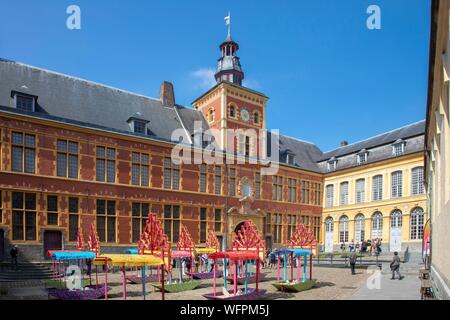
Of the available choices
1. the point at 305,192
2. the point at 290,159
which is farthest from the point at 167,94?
the point at 305,192

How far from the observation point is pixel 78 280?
17.5m

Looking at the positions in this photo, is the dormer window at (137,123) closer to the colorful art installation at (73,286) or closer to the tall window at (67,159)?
the tall window at (67,159)

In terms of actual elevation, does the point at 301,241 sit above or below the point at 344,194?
below

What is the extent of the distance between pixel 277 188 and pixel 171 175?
11495mm

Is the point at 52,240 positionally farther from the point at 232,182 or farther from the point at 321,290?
the point at 321,290

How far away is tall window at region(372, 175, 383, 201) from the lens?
3547 cm

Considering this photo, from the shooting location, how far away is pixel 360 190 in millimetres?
37344

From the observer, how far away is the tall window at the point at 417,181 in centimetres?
3219

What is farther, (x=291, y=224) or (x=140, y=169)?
(x=291, y=224)

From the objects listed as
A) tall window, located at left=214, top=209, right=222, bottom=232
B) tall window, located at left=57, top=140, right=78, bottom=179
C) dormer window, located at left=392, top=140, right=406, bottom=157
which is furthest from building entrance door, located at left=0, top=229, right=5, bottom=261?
dormer window, located at left=392, top=140, right=406, bottom=157

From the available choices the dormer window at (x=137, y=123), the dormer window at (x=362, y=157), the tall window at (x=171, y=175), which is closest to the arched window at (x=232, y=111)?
the tall window at (x=171, y=175)

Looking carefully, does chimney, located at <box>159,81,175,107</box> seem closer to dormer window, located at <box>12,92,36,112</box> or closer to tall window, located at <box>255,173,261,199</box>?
tall window, located at <box>255,173,261,199</box>

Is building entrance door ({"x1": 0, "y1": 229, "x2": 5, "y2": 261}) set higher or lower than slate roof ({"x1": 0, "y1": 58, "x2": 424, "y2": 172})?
lower

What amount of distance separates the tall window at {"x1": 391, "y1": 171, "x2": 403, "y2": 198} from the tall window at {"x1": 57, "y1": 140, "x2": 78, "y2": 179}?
2717cm
